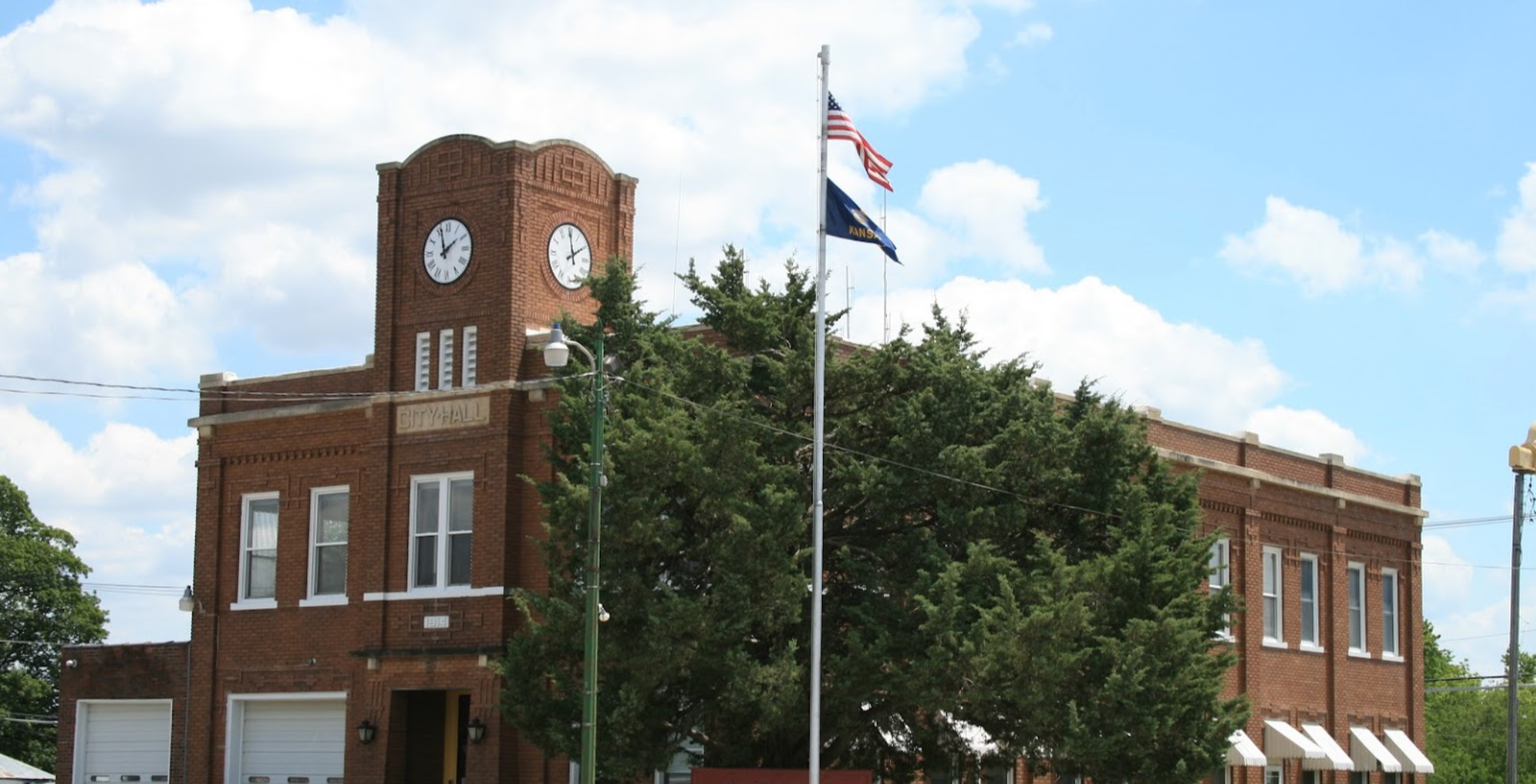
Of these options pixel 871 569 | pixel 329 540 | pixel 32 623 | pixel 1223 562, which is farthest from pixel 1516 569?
pixel 32 623

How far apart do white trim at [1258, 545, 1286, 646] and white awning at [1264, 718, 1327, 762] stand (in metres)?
1.83

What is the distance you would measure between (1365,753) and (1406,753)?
197 cm

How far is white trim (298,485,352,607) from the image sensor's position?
36.1 m

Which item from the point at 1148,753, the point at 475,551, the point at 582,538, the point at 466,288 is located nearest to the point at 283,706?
the point at 475,551

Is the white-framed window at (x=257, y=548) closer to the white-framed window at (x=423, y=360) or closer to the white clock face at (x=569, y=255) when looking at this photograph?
the white-framed window at (x=423, y=360)

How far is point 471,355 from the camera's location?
116 ft

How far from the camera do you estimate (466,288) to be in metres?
35.5

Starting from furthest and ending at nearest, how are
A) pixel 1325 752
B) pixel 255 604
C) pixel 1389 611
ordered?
pixel 1389 611
pixel 1325 752
pixel 255 604

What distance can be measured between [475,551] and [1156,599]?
38.1 feet

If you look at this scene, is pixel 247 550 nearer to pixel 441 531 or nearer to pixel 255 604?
pixel 255 604

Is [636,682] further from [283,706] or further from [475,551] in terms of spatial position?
[283,706]

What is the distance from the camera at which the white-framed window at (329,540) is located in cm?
3628

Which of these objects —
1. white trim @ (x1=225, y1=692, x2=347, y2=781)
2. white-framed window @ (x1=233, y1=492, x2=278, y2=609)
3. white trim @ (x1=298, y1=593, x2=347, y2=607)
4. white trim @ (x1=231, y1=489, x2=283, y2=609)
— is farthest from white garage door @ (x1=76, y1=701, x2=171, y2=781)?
white trim @ (x1=298, y1=593, x2=347, y2=607)

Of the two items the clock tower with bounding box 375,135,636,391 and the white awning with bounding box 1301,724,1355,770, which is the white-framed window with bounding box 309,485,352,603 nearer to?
the clock tower with bounding box 375,135,636,391
